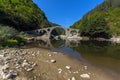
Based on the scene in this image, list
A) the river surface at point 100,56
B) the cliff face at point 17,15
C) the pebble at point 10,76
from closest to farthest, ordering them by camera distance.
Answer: the pebble at point 10,76
the river surface at point 100,56
the cliff face at point 17,15

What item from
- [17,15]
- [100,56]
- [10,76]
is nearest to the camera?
[10,76]

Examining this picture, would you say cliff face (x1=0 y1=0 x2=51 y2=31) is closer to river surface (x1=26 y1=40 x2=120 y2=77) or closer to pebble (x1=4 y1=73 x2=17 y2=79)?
river surface (x1=26 y1=40 x2=120 y2=77)

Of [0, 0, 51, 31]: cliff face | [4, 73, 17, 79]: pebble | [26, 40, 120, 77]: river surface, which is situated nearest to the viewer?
[4, 73, 17, 79]: pebble

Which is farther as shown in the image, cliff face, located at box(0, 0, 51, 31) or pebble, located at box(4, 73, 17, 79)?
cliff face, located at box(0, 0, 51, 31)

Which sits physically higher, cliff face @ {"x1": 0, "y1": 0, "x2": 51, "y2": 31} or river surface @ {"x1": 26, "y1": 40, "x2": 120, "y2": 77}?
cliff face @ {"x1": 0, "y1": 0, "x2": 51, "y2": 31}

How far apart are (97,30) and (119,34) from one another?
1101cm

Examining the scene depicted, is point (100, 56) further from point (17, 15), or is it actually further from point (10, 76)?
point (17, 15)

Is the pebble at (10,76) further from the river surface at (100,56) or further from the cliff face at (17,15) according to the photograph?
the cliff face at (17,15)

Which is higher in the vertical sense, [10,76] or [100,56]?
[10,76]

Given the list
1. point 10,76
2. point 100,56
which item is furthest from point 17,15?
point 10,76

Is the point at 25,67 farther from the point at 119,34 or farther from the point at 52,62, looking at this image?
the point at 119,34

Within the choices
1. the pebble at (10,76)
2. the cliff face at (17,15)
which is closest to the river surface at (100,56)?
the pebble at (10,76)

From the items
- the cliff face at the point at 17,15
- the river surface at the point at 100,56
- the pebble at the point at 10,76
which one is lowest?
the river surface at the point at 100,56

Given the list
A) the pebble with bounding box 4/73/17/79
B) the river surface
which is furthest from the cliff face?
the pebble with bounding box 4/73/17/79
